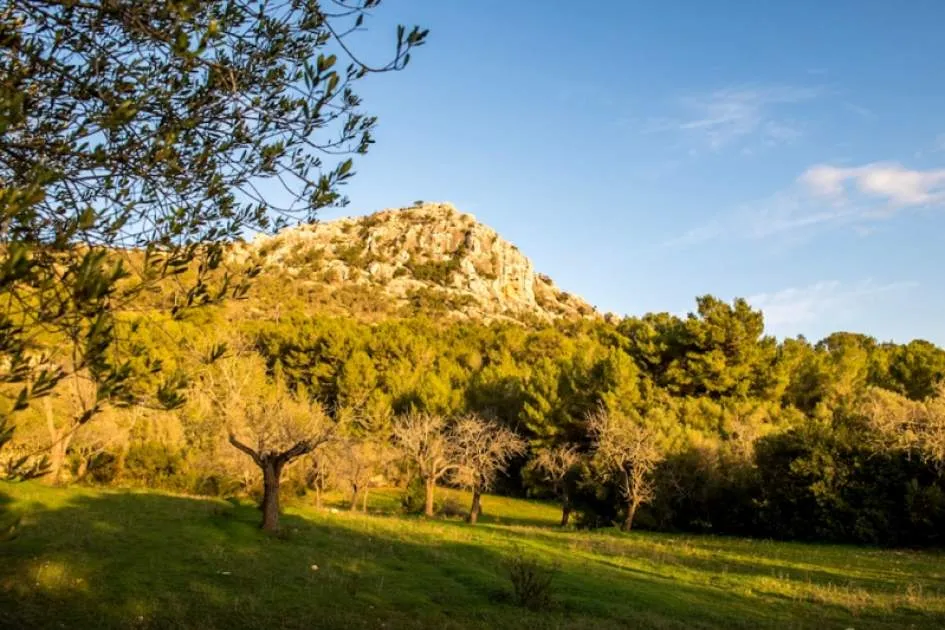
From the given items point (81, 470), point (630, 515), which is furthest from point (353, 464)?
point (630, 515)

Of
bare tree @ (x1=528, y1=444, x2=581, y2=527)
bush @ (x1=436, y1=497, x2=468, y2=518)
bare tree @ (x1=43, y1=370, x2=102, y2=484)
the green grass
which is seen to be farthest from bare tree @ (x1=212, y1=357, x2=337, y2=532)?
bare tree @ (x1=528, y1=444, x2=581, y2=527)

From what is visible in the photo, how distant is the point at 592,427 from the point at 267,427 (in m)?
23.8

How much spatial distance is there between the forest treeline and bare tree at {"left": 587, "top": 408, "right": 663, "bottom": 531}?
0.51ft

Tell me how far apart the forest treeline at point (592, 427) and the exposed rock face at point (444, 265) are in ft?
172

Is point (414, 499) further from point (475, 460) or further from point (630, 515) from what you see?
point (630, 515)

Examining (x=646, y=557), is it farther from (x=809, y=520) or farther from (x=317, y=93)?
(x=317, y=93)

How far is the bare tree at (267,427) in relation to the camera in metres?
23.0

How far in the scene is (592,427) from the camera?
4488cm

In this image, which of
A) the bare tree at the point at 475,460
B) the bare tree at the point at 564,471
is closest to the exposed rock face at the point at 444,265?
→ the bare tree at the point at 475,460

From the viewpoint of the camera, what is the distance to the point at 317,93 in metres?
5.63

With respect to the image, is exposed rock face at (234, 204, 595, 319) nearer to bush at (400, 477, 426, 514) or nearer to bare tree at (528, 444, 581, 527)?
bush at (400, 477, 426, 514)

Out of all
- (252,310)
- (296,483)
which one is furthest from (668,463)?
(252,310)

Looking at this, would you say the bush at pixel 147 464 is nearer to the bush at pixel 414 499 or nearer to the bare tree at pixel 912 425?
the bush at pixel 414 499

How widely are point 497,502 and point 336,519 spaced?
27.0 m
